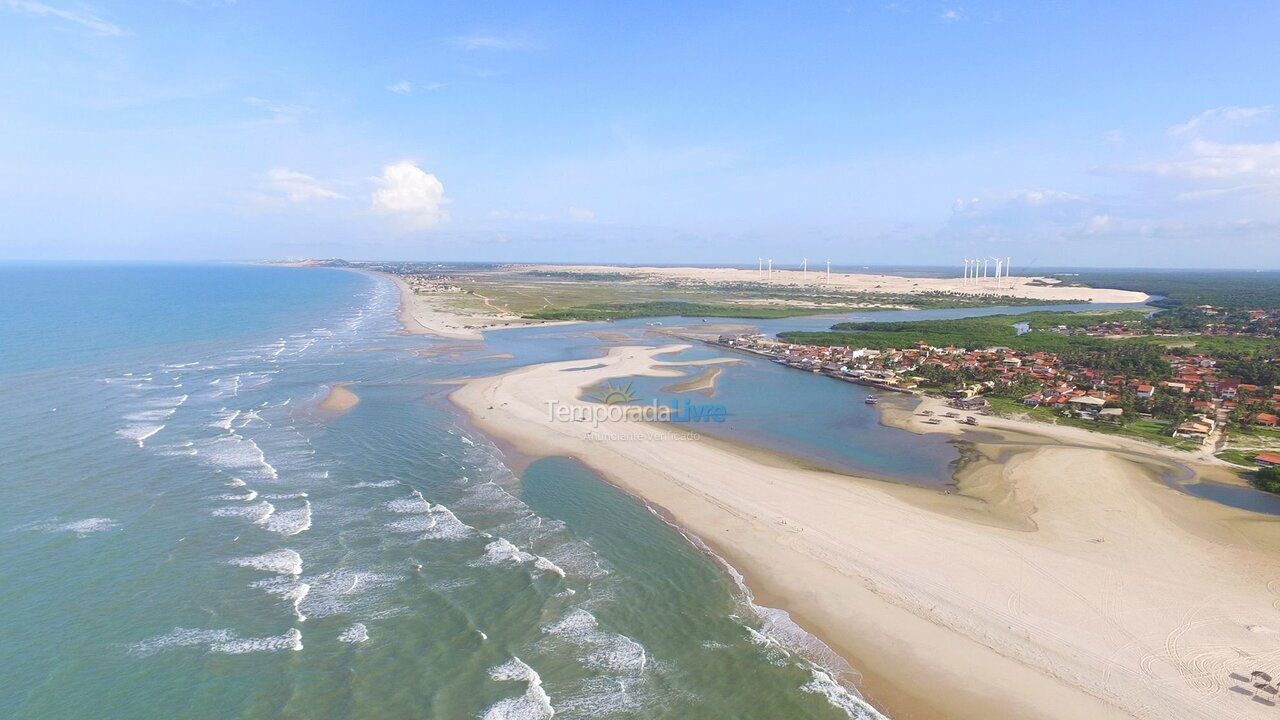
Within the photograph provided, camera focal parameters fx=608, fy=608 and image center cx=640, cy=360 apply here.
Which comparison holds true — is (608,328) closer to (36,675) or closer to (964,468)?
(964,468)

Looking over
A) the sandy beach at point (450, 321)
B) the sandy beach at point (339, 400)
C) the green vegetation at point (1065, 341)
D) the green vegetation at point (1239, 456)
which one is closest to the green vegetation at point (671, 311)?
the sandy beach at point (450, 321)

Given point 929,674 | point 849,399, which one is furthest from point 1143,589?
point 849,399

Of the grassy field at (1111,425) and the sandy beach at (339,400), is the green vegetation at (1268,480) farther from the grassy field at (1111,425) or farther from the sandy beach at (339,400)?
the sandy beach at (339,400)

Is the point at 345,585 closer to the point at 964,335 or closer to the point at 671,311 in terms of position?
the point at 964,335

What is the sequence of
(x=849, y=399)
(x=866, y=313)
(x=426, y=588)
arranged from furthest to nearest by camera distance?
1. (x=866, y=313)
2. (x=849, y=399)
3. (x=426, y=588)

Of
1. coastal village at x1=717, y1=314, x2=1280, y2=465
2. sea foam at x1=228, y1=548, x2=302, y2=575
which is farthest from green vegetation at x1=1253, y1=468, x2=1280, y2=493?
sea foam at x1=228, y1=548, x2=302, y2=575

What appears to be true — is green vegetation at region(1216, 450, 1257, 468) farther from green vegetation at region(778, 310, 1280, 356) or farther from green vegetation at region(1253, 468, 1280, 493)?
green vegetation at region(778, 310, 1280, 356)
